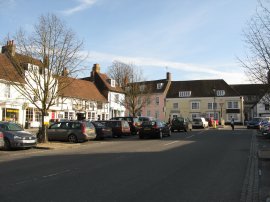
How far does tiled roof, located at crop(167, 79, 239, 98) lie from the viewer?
8303 cm

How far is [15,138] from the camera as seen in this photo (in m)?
18.3

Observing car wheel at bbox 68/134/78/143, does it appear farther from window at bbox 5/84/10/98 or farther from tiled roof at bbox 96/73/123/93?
tiled roof at bbox 96/73/123/93

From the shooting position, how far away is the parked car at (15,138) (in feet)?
60.3

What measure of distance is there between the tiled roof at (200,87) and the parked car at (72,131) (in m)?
62.1

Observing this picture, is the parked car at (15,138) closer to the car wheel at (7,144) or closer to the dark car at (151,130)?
the car wheel at (7,144)

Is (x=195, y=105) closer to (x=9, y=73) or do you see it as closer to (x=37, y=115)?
(x=37, y=115)

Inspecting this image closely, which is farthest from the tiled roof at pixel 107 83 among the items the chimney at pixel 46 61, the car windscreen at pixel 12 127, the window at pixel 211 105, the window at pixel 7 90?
the car windscreen at pixel 12 127

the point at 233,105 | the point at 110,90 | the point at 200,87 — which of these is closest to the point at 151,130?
the point at 110,90

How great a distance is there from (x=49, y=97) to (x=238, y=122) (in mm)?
63524

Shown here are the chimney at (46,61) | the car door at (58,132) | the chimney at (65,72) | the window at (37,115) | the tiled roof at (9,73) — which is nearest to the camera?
the chimney at (46,61)

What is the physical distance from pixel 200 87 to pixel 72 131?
65642 millimetres

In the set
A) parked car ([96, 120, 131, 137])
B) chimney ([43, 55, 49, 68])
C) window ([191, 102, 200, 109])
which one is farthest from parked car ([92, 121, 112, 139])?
window ([191, 102, 200, 109])

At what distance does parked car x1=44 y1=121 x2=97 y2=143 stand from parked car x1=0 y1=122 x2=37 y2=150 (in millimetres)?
4904

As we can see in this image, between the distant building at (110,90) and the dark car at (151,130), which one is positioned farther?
the distant building at (110,90)
